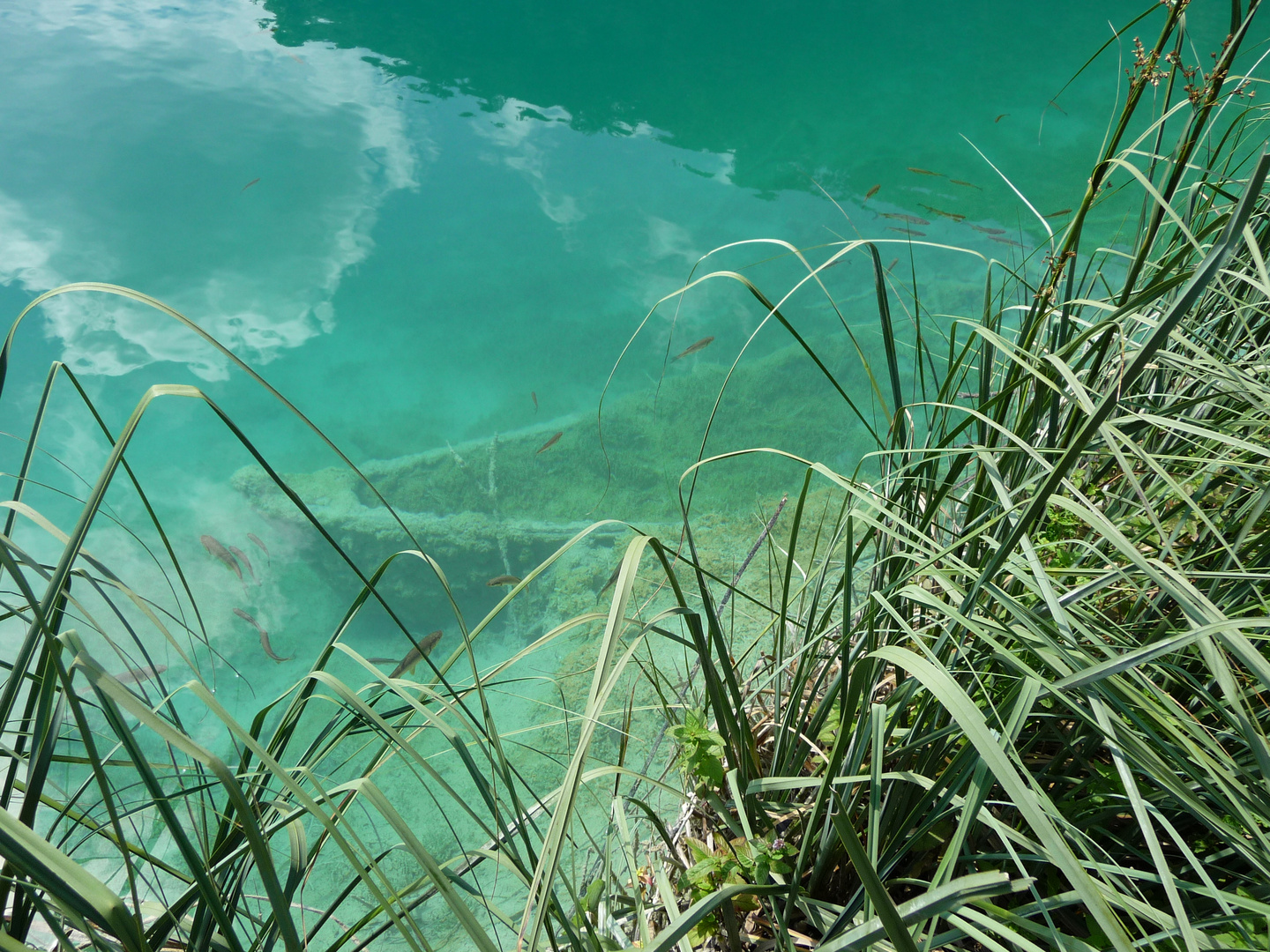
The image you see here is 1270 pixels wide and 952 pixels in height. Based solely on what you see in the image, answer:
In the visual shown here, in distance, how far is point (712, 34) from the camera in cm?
492

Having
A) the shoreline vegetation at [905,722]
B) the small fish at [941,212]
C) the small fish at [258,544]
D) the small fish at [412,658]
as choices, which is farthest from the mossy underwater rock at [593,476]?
the small fish at [941,212]

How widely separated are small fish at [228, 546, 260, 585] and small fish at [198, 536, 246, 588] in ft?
0.05

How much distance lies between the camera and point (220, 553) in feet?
7.48

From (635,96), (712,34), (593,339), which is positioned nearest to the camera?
(593,339)

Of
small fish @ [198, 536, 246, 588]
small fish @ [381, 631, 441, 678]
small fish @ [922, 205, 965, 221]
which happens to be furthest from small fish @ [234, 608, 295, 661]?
small fish @ [922, 205, 965, 221]

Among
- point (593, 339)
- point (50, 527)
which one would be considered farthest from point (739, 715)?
point (593, 339)

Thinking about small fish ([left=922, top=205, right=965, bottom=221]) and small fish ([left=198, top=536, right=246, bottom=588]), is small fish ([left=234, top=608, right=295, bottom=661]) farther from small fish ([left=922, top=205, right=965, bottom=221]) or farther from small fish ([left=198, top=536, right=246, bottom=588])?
small fish ([left=922, top=205, right=965, bottom=221])

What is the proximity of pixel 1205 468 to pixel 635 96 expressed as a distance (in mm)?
4206

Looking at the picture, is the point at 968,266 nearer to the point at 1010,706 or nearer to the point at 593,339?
the point at 593,339

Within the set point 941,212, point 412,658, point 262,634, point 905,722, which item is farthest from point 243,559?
point 941,212

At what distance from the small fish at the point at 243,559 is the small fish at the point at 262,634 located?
11 cm

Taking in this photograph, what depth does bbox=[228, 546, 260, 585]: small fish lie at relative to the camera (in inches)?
88.0

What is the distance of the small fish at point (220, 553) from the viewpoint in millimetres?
2246

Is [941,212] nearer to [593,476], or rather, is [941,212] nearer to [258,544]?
[593,476]
